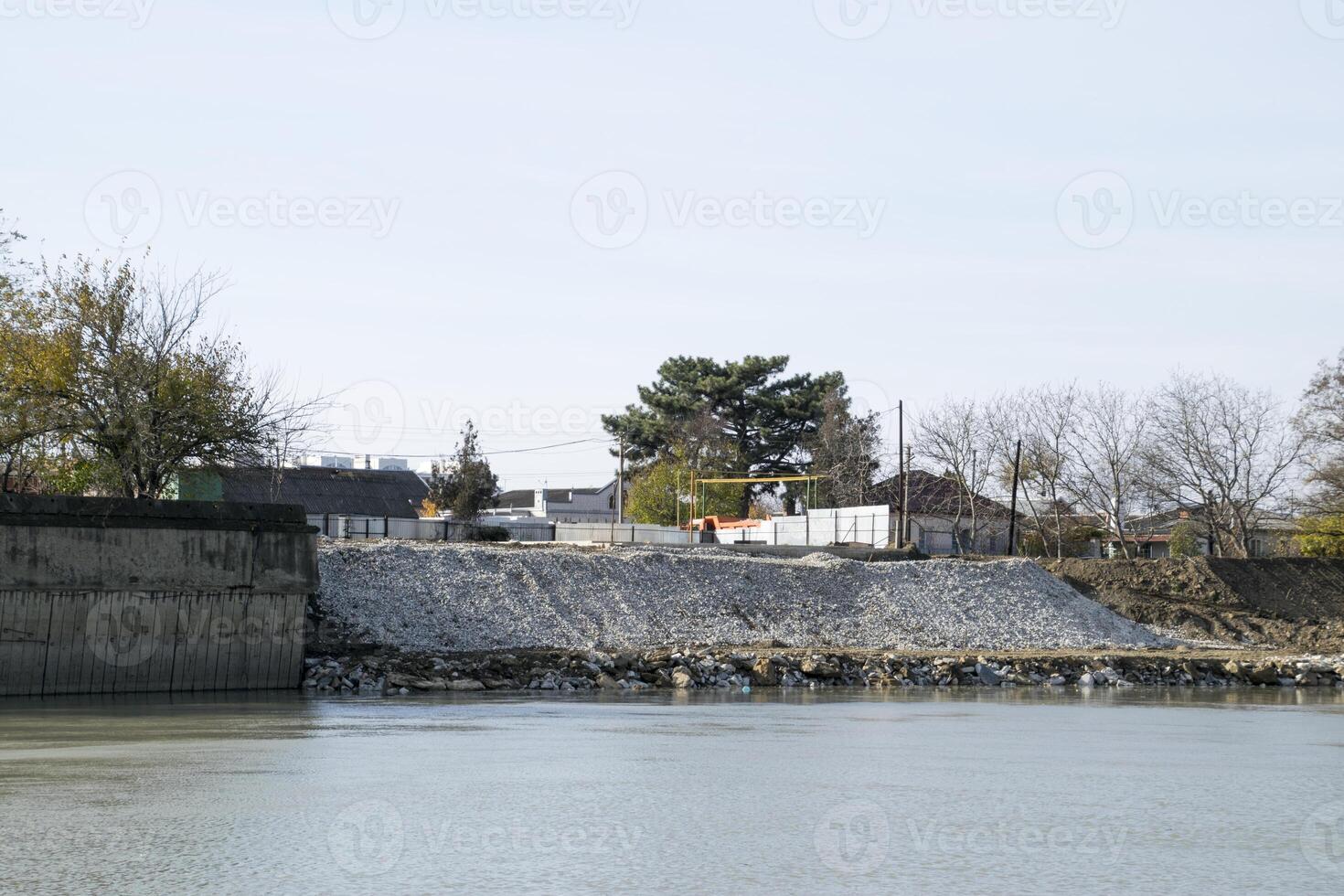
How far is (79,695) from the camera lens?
2750 cm

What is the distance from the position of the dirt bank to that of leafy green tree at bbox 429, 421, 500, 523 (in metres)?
31.8

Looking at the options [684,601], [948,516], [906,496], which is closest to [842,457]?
[948,516]

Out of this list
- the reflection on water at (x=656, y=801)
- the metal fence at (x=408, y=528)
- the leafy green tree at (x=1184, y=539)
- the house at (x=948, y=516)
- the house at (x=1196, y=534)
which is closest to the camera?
the reflection on water at (x=656, y=801)

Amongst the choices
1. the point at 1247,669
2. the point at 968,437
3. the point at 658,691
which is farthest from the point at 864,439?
the point at 658,691

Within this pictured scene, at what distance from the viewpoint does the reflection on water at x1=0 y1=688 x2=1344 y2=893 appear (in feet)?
37.3

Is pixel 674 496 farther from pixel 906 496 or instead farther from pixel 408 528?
pixel 408 528

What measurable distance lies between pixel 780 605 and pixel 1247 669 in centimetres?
1302

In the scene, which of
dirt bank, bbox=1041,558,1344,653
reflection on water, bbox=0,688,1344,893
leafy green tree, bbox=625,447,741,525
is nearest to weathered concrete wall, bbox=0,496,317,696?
reflection on water, bbox=0,688,1344,893

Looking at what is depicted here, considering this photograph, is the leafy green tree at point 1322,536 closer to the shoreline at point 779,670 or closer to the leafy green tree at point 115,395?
the shoreline at point 779,670

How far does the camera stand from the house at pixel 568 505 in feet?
378

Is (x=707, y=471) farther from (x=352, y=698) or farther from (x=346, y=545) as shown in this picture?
(x=352, y=698)

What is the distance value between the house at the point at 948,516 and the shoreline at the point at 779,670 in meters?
34.8

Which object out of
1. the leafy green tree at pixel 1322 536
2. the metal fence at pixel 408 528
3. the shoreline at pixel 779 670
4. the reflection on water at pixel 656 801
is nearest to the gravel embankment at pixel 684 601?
the shoreline at pixel 779 670

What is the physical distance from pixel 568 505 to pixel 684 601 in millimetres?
82868
